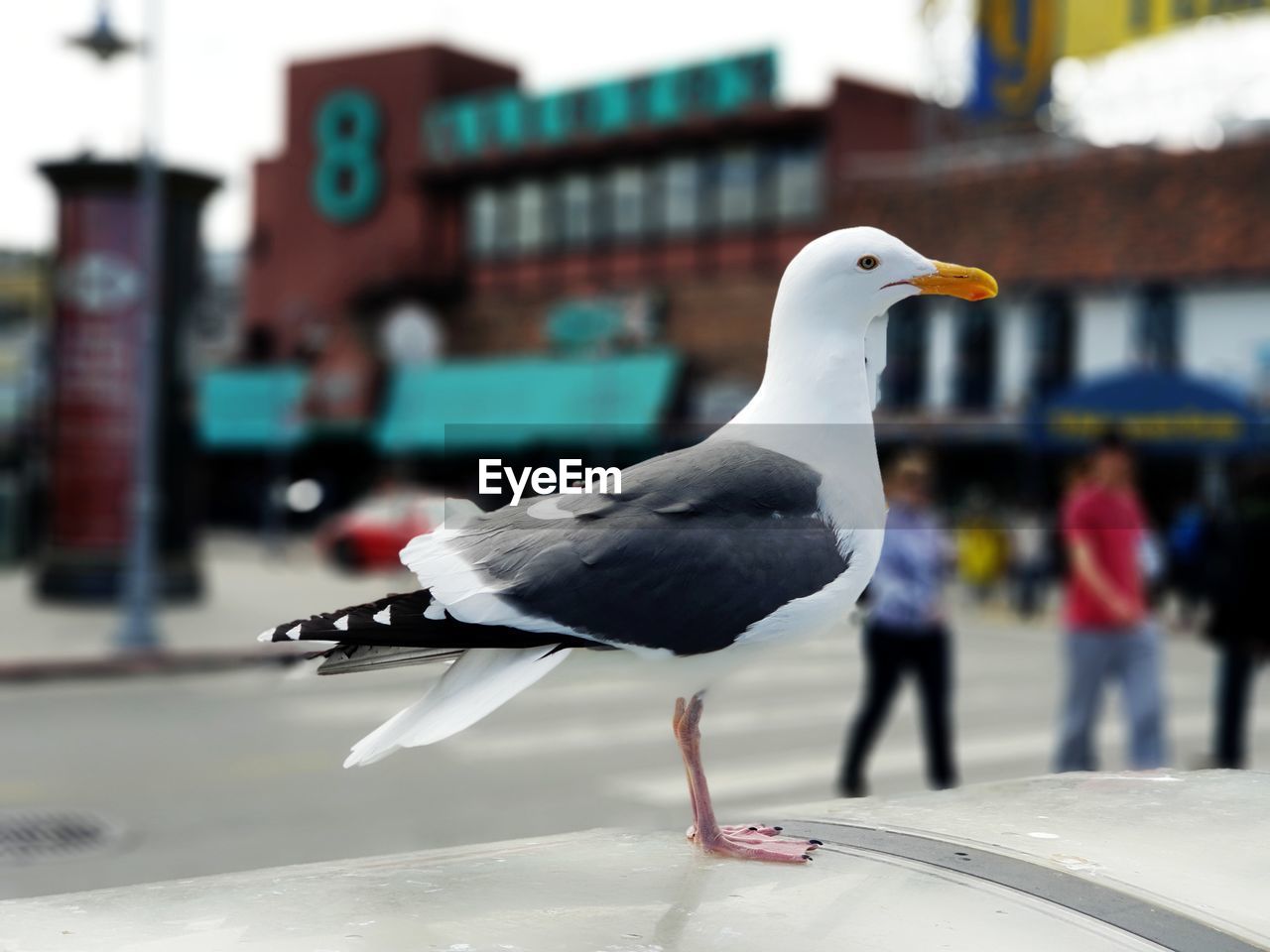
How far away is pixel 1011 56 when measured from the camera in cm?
2553

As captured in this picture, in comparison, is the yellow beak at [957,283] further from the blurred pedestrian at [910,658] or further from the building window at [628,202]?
the building window at [628,202]

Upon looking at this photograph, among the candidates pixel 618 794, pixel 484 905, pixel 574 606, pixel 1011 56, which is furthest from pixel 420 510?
pixel 1011 56

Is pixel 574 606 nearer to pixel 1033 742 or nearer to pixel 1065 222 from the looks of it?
pixel 1033 742

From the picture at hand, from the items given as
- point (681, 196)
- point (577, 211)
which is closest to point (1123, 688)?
point (681, 196)

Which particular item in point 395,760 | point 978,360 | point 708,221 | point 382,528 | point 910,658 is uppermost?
point 708,221

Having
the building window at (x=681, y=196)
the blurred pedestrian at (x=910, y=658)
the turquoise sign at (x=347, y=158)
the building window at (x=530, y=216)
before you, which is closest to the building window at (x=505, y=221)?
the building window at (x=530, y=216)

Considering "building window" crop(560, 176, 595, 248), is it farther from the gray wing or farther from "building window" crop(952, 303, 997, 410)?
the gray wing

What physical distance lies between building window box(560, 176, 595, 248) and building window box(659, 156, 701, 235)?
2.27m

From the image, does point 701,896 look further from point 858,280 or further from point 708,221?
point 708,221

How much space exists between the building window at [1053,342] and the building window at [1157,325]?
3.77 ft

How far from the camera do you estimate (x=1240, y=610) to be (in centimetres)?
830

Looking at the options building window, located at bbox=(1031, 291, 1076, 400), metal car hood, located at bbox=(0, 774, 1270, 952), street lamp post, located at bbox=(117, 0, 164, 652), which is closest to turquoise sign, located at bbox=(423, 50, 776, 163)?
building window, located at bbox=(1031, 291, 1076, 400)

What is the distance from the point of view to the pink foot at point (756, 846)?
1.63 meters
